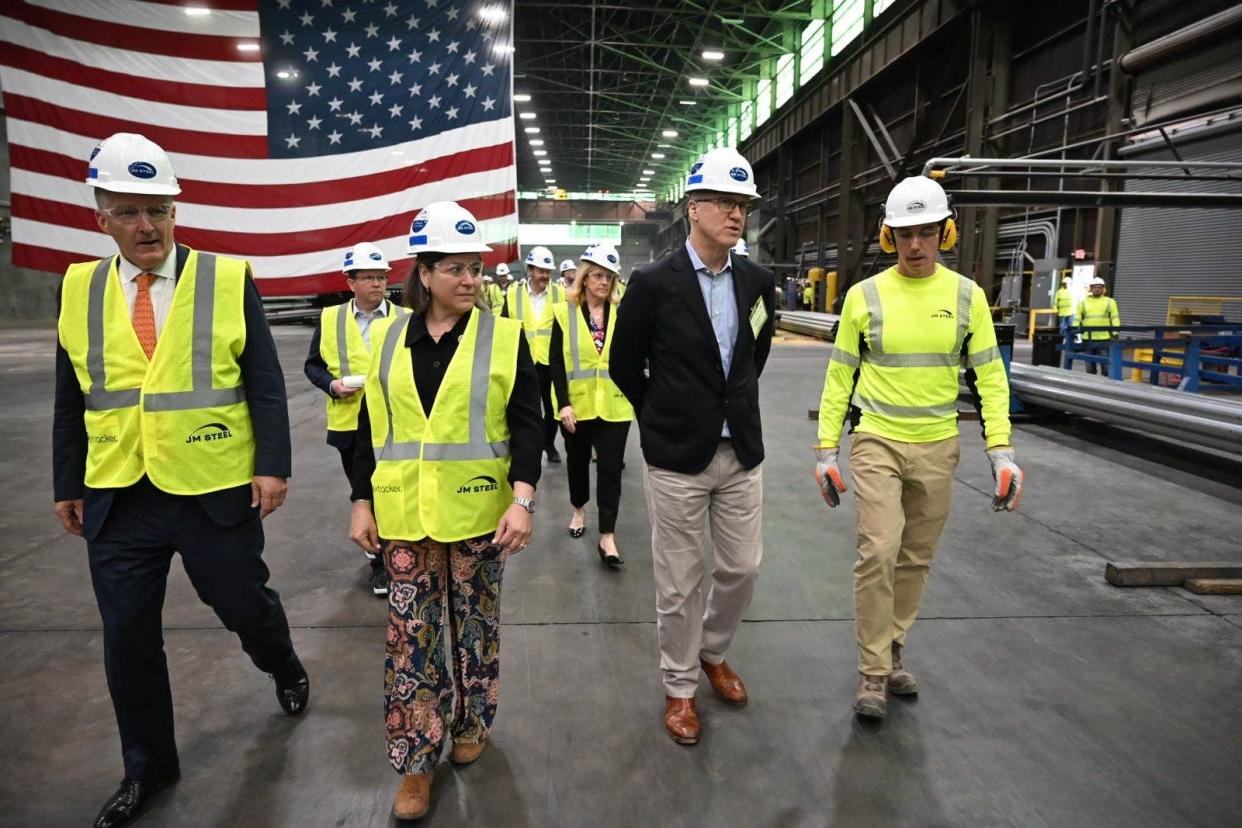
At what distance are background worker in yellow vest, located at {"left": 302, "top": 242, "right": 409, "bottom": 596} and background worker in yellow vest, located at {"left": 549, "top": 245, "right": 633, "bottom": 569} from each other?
107cm

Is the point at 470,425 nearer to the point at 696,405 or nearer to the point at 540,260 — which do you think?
the point at 696,405

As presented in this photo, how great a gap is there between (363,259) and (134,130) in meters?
1.13

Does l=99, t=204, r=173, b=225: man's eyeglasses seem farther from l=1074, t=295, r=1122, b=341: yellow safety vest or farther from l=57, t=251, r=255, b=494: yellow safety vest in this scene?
l=1074, t=295, r=1122, b=341: yellow safety vest

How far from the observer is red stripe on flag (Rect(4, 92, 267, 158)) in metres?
3.20

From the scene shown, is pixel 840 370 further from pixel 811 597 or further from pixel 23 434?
pixel 23 434

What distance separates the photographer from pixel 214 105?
11.5 feet

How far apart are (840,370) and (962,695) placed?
1375 millimetres

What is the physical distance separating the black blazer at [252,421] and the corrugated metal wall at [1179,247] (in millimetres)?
11420

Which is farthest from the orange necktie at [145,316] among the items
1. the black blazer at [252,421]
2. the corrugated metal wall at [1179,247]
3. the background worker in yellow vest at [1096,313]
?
the corrugated metal wall at [1179,247]

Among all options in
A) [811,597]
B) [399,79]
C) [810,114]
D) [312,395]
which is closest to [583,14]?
[810,114]

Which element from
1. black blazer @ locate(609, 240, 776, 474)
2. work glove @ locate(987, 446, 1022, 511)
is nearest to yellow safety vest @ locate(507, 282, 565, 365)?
black blazer @ locate(609, 240, 776, 474)

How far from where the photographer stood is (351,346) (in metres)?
3.96

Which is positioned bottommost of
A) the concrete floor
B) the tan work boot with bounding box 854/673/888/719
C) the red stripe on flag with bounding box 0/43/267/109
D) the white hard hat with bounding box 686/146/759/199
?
the concrete floor

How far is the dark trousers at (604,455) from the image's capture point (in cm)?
445
